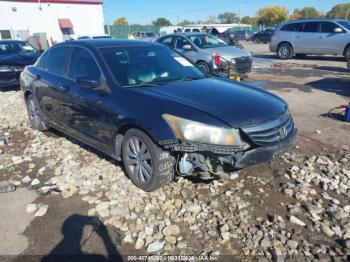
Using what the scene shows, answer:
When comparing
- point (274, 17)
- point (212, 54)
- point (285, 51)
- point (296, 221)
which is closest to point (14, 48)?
point (212, 54)

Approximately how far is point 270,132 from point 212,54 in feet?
23.4

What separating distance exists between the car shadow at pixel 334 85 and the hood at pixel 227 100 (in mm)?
5749

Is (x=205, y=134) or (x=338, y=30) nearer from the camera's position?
(x=205, y=134)

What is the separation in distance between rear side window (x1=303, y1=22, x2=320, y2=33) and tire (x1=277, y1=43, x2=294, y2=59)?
1.17m

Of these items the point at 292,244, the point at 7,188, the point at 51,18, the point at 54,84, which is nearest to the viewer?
the point at 292,244

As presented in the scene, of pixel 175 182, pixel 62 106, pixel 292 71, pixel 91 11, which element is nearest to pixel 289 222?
pixel 175 182

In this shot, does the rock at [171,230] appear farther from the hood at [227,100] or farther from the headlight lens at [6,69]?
the headlight lens at [6,69]

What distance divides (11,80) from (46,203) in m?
7.60

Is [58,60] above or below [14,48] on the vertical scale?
above

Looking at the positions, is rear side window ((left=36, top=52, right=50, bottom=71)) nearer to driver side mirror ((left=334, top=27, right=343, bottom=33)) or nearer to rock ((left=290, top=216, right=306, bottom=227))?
rock ((left=290, top=216, right=306, bottom=227))

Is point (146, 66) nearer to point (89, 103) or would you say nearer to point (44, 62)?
point (89, 103)

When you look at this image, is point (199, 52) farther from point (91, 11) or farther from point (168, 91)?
point (91, 11)

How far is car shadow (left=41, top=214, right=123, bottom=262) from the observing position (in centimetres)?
278

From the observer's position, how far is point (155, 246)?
9.46 ft
